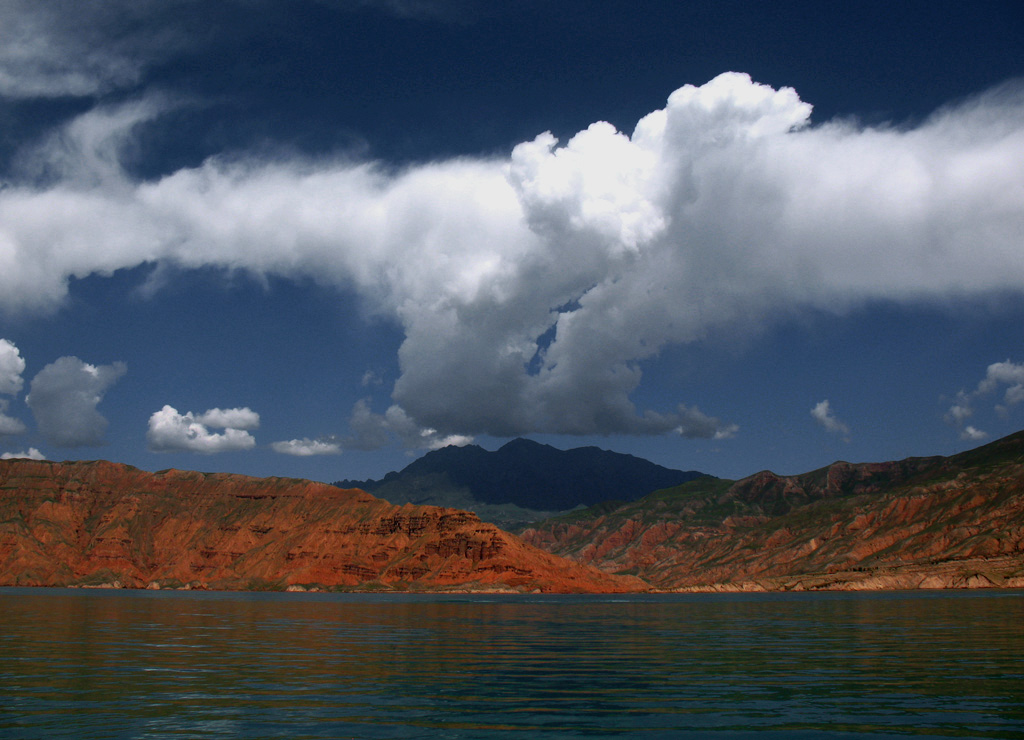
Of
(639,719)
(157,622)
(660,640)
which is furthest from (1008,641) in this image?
(157,622)

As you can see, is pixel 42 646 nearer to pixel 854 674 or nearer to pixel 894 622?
pixel 854 674

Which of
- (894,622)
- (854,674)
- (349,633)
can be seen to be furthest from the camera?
(894,622)

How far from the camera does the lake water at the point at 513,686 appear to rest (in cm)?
2586

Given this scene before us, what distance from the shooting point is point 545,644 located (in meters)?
60.4

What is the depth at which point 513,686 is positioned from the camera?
35.9m

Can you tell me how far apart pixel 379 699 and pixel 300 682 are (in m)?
6.72

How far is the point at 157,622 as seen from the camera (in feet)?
298

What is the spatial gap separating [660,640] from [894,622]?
124 ft

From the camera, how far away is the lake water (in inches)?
1018

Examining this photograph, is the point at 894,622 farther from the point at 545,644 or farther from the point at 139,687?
the point at 139,687

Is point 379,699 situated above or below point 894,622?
above

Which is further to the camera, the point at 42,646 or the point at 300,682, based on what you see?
the point at 42,646

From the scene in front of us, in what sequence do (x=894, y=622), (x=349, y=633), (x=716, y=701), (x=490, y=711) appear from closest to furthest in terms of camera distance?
(x=490, y=711)
(x=716, y=701)
(x=349, y=633)
(x=894, y=622)

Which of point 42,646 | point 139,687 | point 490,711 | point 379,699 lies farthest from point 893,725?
point 42,646
